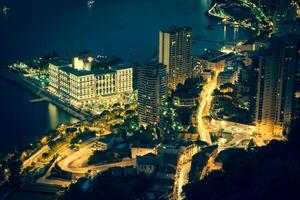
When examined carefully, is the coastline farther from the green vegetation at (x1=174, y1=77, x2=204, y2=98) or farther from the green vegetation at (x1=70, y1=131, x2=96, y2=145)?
the green vegetation at (x1=174, y1=77, x2=204, y2=98)

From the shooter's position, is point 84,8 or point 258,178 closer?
point 258,178

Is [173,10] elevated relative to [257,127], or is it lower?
elevated

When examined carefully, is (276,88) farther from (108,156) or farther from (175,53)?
(175,53)

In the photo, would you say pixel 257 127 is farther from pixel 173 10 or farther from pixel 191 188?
pixel 173 10

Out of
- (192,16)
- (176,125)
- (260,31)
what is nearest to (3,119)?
(176,125)

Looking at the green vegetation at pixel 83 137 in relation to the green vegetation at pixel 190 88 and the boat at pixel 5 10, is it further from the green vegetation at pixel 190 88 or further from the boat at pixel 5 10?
the boat at pixel 5 10

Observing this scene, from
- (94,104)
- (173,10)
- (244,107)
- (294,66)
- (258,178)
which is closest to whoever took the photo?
(258,178)
